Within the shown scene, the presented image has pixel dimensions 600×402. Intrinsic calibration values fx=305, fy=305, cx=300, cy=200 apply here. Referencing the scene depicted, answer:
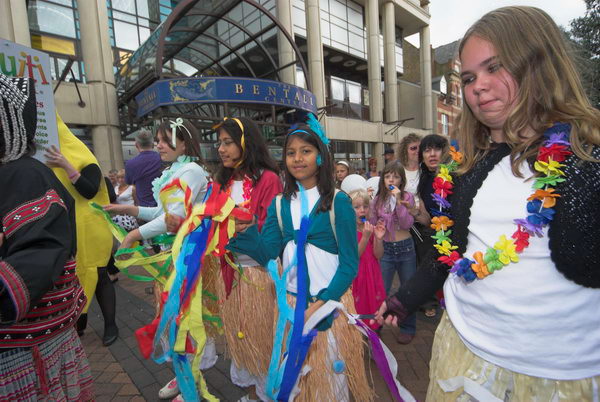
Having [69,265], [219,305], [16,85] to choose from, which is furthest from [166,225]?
[16,85]

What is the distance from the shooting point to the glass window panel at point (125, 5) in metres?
11.2

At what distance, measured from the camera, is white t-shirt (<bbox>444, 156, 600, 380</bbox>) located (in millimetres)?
919

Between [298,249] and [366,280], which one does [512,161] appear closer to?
[298,249]

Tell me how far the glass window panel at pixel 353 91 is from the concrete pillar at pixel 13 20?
14649 mm

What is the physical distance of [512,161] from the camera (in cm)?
104

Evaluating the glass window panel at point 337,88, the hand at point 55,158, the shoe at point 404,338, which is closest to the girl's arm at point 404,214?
the shoe at point 404,338

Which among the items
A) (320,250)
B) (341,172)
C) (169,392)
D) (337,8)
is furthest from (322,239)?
(337,8)

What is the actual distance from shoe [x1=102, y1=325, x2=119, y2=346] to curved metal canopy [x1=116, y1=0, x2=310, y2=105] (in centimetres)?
650

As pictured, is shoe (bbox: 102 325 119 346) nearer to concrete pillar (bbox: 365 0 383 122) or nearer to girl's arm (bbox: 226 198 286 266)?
girl's arm (bbox: 226 198 286 266)

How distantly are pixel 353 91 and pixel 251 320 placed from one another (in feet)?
61.8

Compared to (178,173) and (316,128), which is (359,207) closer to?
(316,128)

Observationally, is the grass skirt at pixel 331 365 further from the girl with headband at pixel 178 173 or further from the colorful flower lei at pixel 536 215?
the girl with headband at pixel 178 173

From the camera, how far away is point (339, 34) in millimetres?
16406

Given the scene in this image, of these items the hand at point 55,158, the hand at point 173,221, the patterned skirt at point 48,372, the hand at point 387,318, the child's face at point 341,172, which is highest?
the hand at point 55,158
